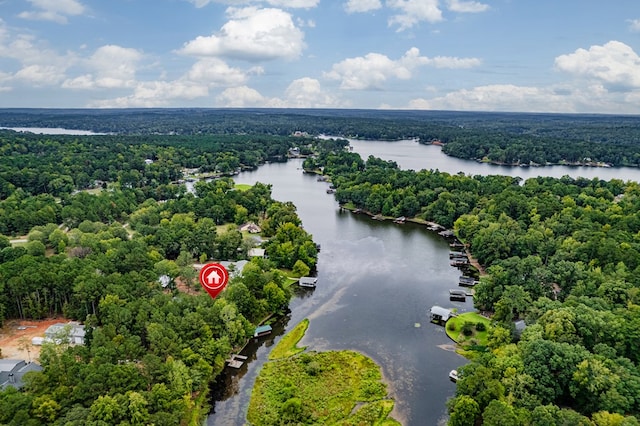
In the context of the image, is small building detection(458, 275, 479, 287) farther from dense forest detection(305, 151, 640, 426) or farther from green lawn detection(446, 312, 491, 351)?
green lawn detection(446, 312, 491, 351)

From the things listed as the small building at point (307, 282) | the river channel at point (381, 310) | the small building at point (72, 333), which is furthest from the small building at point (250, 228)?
the small building at point (72, 333)

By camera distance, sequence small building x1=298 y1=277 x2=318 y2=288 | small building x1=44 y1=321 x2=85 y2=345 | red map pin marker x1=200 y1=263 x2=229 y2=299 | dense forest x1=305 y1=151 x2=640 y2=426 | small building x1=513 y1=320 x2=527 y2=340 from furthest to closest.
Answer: small building x1=298 y1=277 x2=318 y2=288
red map pin marker x1=200 y1=263 x2=229 y2=299
small building x1=513 y1=320 x2=527 y2=340
small building x1=44 y1=321 x2=85 y2=345
dense forest x1=305 y1=151 x2=640 y2=426

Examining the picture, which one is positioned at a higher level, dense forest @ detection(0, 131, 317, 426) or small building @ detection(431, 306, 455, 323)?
dense forest @ detection(0, 131, 317, 426)

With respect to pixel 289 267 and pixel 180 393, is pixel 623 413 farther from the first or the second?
pixel 289 267

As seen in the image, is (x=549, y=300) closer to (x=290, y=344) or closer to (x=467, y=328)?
(x=467, y=328)

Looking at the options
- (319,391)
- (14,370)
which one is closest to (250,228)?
(319,391)

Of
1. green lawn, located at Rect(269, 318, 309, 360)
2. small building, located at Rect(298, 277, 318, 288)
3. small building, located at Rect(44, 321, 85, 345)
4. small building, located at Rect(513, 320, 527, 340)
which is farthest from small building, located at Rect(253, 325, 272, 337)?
small building, located at Rect(513, 320, 527, 340)

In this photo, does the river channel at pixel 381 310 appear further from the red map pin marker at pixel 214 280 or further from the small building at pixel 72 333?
the small building at pixel 72 333

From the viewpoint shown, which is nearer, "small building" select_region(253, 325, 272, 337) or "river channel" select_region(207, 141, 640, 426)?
"river channel" select_region(207, 141, 640, 426)

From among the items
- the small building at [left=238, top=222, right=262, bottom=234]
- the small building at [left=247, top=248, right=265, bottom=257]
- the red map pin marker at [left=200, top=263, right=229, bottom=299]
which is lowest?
the small building at [left=247, top=248, right=265, bottom=257]
